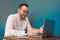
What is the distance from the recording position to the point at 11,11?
3.47 metres

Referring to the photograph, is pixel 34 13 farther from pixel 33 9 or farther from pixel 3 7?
pixel 3 7

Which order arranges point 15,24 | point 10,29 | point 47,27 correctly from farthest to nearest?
point 15,24 → point 10,29 → point 47,27

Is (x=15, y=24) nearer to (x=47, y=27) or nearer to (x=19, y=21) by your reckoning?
(x=19, y=21)

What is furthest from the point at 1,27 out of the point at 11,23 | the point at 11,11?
the point at 11,23

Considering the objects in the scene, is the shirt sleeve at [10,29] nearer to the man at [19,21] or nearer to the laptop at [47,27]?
the man at [19,21]

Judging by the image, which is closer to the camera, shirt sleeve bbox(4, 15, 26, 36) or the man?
shirt sleeve bbox(4, 15, 26, 36)

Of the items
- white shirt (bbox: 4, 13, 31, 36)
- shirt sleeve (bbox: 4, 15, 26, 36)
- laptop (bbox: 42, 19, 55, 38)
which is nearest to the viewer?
laptop (bbox: 42, 19, 55, 38)

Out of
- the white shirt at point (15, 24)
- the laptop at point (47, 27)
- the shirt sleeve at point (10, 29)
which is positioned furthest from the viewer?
the white shirt at point (15, 24)

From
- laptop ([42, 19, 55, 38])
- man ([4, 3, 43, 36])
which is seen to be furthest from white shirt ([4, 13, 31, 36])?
laptop ([42, 19, 55, 38])

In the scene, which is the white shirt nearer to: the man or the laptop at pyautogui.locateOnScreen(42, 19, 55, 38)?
the man

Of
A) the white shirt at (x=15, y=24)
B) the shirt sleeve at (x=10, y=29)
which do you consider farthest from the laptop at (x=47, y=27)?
the white shirt at (x=15, y=24)

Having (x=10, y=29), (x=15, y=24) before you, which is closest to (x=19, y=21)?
(x=15, y=24)

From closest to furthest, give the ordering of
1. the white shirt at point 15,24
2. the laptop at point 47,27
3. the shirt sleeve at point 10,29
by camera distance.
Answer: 1. the laptop at point 47,27
2. the shirt sleeve at point 10,29
3. the white shirt at point 15,24

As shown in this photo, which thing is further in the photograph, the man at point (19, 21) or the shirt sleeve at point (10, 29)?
the man at point (19, 21)
